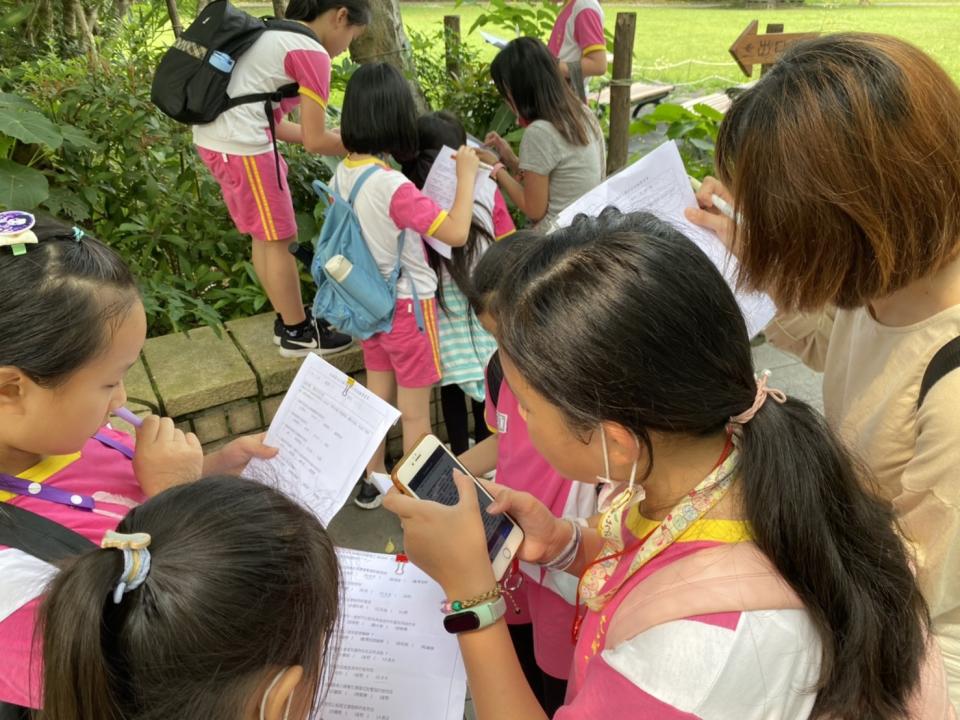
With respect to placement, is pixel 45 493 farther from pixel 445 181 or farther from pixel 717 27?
pixel 717 27

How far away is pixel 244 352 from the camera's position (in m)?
2.86

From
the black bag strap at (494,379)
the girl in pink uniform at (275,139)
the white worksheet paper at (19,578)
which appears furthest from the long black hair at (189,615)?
the girl in pink uniform at (275,139)

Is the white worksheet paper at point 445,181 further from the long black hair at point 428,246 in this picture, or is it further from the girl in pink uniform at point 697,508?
the girl in pink uniform at point 697,508

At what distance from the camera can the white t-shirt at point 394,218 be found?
2.31 meters

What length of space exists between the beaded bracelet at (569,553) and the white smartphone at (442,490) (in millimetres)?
101

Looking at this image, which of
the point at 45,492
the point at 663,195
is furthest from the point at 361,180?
the point at 45,492

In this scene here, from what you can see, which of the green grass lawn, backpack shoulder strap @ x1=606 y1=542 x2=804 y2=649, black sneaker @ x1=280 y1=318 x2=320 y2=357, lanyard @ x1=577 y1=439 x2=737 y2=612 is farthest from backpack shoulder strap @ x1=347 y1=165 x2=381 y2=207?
the green grass lawn

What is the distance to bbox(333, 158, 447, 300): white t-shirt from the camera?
2.31 metres

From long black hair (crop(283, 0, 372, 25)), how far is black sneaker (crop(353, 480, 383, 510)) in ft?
6.52

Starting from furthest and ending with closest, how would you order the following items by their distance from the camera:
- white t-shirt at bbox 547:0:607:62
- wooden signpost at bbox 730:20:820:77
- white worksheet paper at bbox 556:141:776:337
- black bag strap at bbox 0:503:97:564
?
1. white t-shirt at bbox 547:0:607:62
2. wooden signpost at bbox 730:20:820:77
3. white worksheet paper at bbox 556:141:776:337
4. black bag strap at bbox 0:503:97:564

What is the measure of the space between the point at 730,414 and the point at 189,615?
0.70 meters

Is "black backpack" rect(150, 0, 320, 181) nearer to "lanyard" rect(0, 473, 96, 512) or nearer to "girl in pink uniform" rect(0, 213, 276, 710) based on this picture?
"girl in pink uniform" rect(0, 213, 276, 710)

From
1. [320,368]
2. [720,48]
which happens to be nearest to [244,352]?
[320,368]

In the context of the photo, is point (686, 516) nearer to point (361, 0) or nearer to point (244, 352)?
point (244, 352)
